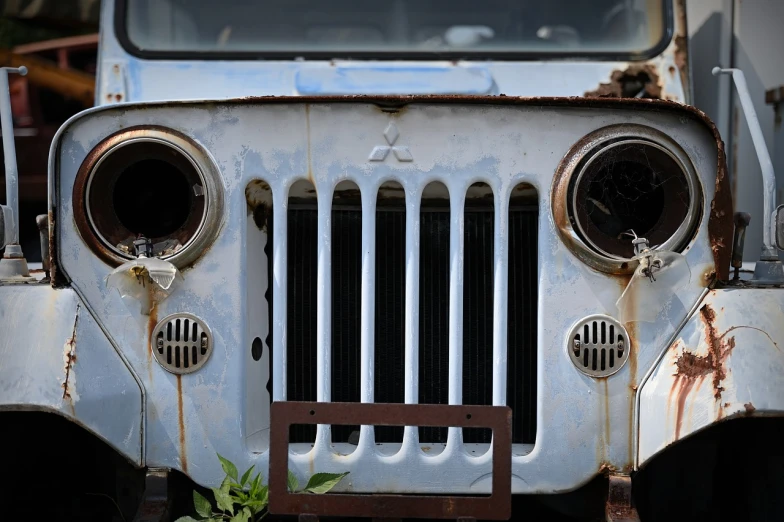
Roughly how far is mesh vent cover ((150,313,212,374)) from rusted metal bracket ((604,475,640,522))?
1103 millimetres

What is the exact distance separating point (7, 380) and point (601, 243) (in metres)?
1.54

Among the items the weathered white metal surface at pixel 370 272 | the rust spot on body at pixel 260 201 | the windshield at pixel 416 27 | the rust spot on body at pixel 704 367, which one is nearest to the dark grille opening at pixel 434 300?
the weathered white metal surface at pixel 370 272

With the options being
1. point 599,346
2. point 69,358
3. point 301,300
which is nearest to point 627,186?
point 599,346

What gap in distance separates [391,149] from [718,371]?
987mm

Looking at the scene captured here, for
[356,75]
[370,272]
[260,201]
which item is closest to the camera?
[370,272]

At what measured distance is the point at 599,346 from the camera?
2.31 meters

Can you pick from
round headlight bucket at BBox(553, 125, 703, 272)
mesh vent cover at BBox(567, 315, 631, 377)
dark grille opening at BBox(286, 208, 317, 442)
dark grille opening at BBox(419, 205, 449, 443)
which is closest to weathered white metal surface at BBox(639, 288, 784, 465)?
mesh vent cover at BBox(567, 315, 631, 377)

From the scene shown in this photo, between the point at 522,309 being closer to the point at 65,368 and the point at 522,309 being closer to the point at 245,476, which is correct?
the point at 245,476

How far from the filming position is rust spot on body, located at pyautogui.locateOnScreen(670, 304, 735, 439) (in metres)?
2.19

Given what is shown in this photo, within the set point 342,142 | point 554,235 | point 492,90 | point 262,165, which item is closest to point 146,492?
point 262,165

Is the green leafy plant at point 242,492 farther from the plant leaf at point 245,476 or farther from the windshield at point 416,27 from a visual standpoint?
the windshield at point 416,27

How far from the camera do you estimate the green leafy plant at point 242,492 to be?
2178 mm

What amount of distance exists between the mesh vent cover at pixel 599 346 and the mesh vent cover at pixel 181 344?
3.15 feet

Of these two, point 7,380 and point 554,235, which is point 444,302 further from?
point 7,380
